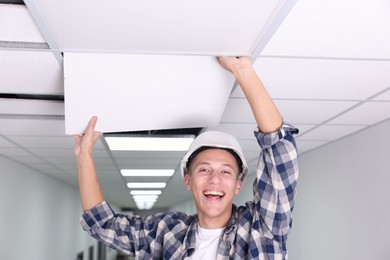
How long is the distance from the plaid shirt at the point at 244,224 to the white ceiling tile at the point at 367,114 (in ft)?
3.86

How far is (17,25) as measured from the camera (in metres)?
1.37

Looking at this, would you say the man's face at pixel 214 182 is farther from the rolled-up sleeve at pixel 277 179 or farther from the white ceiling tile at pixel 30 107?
the white ceiling tile at pixel 30 107

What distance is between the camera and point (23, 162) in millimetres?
4438

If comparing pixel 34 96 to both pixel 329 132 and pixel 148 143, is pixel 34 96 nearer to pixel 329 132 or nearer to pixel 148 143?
pixel 148 143

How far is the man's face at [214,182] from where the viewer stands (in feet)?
5.03

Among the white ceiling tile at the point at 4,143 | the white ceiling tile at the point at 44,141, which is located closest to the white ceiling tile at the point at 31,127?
the white ceiling tile at the point at 44,141

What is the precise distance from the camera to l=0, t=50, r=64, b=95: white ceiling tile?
1.63m

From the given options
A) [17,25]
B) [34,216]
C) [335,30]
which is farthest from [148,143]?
[34,216]

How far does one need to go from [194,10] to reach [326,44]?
22.4 inches

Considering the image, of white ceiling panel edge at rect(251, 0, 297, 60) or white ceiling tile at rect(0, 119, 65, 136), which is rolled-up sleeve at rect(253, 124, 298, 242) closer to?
white ceiling panel edge at rect(251, 0, 297, 60)

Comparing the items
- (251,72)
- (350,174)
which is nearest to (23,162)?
(350,174)

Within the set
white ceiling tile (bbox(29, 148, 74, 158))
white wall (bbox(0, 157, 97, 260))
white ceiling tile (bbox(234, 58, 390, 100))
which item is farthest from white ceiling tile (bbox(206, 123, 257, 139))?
white wall (bbox(0, 157, 97, 260))

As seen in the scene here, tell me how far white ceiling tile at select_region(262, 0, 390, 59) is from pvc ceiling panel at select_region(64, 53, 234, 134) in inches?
10.7

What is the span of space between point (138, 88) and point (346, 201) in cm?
225
